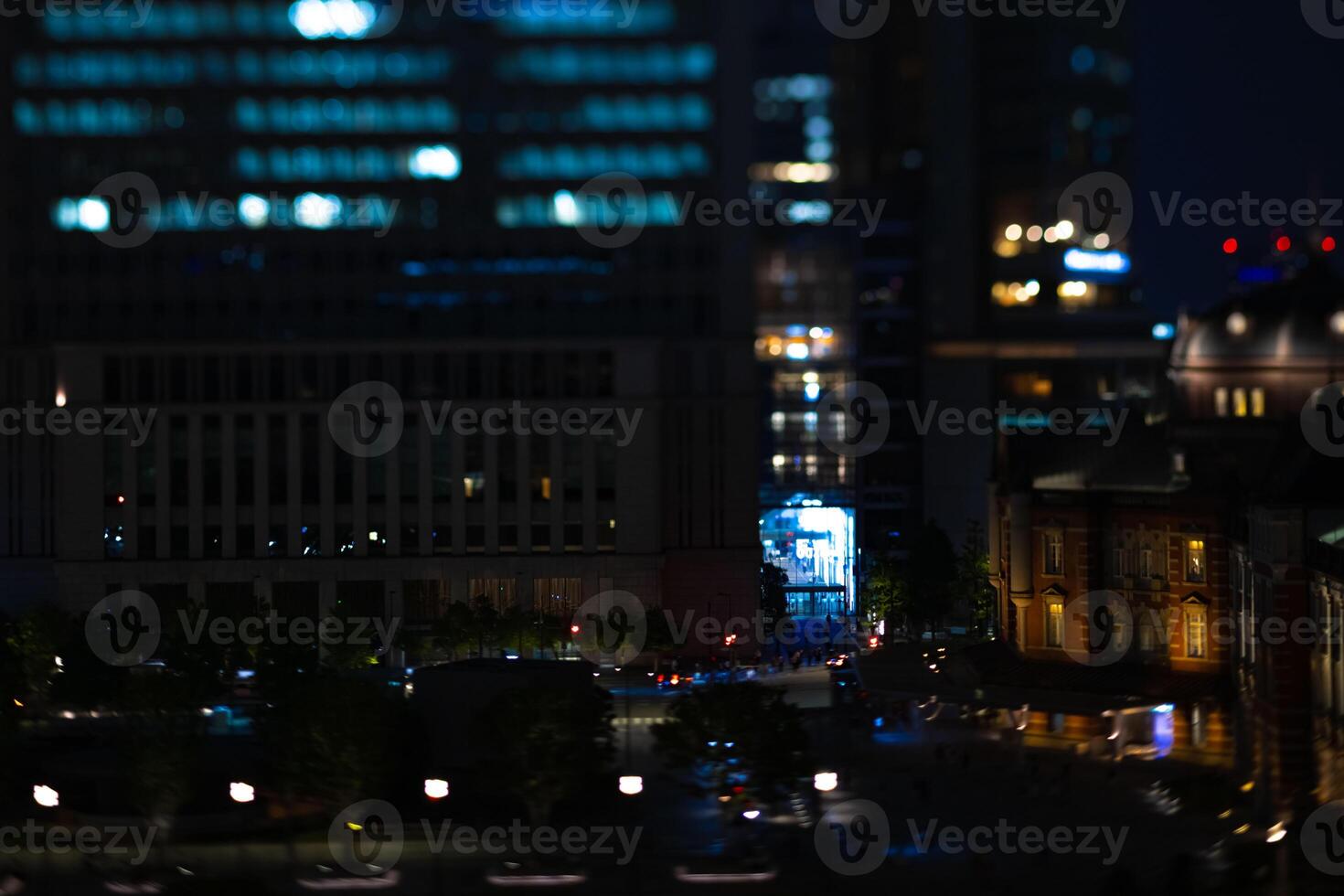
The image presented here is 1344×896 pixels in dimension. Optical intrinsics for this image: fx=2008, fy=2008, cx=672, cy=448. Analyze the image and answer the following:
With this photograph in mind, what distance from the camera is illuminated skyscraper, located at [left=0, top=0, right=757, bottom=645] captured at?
11356cm

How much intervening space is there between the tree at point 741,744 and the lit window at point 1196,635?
82.2 ft

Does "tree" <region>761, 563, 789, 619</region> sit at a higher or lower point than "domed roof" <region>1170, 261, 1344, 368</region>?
lower

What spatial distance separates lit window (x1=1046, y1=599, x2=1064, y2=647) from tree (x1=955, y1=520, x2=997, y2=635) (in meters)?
20.8

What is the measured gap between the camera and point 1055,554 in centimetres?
9231

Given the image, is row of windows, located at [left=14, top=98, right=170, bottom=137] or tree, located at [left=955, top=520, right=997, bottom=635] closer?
row of windows, located at [left=14, top=98, right=170, bottom=137]

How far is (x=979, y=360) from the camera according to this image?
153625mm

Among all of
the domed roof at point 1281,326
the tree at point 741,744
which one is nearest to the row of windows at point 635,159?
the domed roof at point 1281,326

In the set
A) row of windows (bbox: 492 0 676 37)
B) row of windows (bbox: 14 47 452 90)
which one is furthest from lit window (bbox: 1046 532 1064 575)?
row of windows (bbox: 14 47 452 90)

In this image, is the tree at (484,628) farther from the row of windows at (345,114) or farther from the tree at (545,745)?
the tree at (545,745)

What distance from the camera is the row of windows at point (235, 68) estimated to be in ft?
379

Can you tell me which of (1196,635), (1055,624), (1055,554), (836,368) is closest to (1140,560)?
(1055,554)

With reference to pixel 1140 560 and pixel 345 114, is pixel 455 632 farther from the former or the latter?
pixel 1140 560

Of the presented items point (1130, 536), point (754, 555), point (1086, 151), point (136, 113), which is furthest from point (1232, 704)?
point (1086, 151)

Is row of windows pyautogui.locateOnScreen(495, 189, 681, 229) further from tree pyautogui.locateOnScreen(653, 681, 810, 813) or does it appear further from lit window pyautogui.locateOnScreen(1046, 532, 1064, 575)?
tree pyautogui.locateOnScreen(653, 681, 810, 813)
